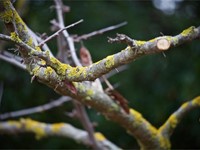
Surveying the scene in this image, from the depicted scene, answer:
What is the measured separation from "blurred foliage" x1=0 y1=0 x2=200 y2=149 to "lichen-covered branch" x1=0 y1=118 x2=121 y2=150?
2.98 ft

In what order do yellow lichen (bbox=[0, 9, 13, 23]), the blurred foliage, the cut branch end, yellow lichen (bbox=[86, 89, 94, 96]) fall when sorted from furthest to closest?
the blurred foliage → yellow lichen (bbox=[86, 89, 94, 96]) → yellow lichen (bbox=[0, 9, 13, 23]) → the cut branch end

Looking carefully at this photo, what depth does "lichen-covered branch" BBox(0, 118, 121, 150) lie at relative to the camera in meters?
1.68

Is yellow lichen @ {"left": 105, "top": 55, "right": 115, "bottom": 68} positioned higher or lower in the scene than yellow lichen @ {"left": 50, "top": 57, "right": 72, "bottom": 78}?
lower

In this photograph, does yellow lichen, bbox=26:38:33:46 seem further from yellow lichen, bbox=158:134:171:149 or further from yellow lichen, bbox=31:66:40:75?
yellow lichen, bbox=158:134:171:149

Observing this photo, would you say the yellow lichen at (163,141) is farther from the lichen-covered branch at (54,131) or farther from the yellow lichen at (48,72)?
the yellow lichen at (48,72)

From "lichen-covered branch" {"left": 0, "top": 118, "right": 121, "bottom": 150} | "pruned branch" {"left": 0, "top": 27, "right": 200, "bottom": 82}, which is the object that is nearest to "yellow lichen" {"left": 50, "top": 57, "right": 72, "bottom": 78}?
"pruned branch" {"left": 0, "top": 27, "right": 200, "bottom": 82}

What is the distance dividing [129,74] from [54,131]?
1205 millimetres

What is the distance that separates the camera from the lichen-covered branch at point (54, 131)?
1685 mm

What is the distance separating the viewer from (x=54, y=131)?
69.4 inches

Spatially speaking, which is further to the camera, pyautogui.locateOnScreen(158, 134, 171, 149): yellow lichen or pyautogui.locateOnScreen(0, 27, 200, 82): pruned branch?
pyautogui.locateOnScreen(158, 134, 171, 149): yellow lichen

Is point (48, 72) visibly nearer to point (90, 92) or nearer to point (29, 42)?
point (29, 42)

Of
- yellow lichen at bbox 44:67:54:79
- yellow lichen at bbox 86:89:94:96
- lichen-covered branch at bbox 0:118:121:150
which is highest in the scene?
lichen-covered branch at bbox 0:118:121:150

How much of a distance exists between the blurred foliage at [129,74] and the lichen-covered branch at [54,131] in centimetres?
91

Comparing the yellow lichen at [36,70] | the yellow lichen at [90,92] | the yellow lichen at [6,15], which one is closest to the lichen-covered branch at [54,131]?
the yellow lichen at [90,92]
